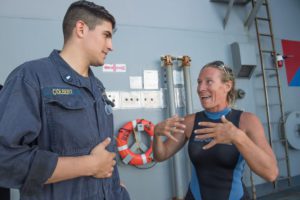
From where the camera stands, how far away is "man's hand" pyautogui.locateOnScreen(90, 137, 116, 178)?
0.92m

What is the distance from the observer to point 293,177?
3947 millimetres

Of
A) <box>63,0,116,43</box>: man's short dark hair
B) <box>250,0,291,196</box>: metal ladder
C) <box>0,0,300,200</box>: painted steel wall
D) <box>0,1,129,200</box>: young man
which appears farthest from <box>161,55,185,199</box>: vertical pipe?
<box>63,0,116,43</box>: man's short dark hair

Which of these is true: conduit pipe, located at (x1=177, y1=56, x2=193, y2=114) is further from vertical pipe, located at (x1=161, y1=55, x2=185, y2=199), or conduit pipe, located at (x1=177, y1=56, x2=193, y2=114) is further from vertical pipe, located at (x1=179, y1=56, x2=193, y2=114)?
vertical pipe, located at (x1=161, y1=55, x2=185, y2=199)

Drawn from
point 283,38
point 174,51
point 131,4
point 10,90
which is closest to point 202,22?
point 174,51

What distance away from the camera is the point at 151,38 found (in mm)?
3357

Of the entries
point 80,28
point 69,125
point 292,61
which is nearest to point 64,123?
point 69,125

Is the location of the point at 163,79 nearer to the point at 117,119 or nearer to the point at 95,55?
the point at 117,119

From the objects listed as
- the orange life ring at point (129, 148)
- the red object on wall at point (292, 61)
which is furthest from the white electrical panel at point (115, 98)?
the red object on wall at point (292, 61)

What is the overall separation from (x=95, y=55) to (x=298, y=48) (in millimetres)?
4237

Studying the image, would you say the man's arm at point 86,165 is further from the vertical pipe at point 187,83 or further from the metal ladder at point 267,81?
the metal ladder at point 267,81

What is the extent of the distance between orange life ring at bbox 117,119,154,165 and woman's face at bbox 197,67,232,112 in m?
1.43

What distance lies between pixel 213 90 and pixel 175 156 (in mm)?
1662

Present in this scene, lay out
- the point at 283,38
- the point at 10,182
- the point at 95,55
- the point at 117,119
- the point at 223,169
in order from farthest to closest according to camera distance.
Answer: the point at 283,38
the point at 117,119
the point at 223,169
the point at 95,55
the point at 10,182

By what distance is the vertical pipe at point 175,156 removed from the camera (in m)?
3.09
